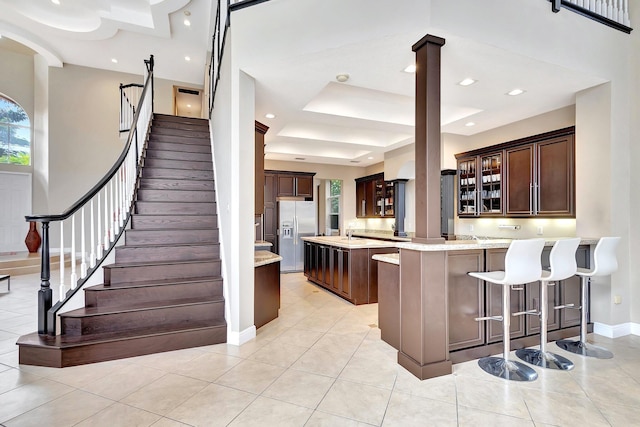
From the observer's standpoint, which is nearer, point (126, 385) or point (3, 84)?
point (126, 385)

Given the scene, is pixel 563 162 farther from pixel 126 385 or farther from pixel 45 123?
pixel 45 123

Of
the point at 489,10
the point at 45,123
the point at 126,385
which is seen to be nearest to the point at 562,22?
the point at 489,10

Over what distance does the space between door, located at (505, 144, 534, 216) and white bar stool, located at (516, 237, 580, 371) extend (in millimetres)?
1741

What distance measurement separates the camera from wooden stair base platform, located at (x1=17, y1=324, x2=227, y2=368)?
8.43 feet

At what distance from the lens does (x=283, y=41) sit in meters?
2.97

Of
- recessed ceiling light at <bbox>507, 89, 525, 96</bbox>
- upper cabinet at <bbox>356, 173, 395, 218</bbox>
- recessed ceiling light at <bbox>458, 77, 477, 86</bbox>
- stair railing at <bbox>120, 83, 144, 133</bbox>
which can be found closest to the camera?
recessed ceiling light at <bbox>458, 77, 477, 86</bbox>

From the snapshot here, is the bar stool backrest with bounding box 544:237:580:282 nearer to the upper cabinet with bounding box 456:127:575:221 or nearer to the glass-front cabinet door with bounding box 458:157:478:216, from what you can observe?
the upper cabinet with bounding box 456:127:575:221

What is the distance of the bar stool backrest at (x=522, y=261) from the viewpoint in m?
2.47

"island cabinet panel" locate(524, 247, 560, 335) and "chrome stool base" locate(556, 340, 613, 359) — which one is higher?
"island cabinet panel" locate(524, 247, 560, 335)

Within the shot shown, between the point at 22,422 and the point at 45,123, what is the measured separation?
8.15m

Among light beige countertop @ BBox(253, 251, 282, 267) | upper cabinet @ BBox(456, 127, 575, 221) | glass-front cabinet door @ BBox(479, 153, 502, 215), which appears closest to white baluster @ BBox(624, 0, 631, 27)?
upper cabinet @ BBox(456, 127, 575, 221)

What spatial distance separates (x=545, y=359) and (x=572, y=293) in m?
1.15

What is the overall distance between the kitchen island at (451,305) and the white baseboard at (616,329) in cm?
27

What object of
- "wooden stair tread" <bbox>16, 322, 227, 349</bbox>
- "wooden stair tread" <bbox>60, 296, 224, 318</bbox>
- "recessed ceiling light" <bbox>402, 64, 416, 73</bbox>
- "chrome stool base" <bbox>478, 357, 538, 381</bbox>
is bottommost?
"chrome stool base" <bbox>478, 357, 538, 381</bbox>
